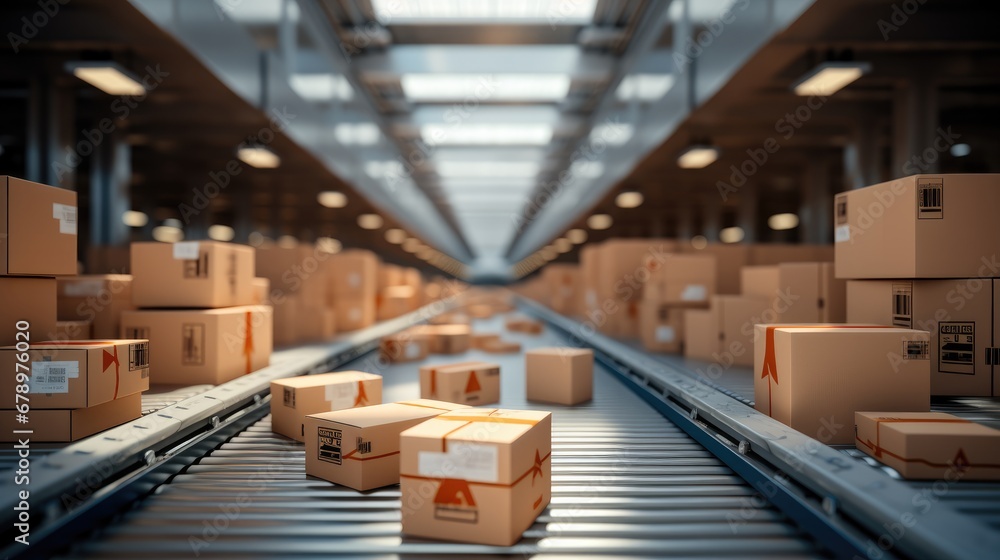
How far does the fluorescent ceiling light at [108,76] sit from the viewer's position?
3.52 meters

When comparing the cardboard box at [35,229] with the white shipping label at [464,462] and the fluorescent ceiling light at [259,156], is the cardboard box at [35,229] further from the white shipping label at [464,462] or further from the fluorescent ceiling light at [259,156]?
the fluorescent ceiling light at [259,156]

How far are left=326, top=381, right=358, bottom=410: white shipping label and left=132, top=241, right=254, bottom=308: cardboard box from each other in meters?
1.07

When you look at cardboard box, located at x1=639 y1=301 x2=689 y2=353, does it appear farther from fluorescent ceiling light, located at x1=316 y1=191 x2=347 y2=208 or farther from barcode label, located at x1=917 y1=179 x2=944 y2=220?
fluorescent ceiling light, located at x1=316 y1=191 x2=347 y2=208

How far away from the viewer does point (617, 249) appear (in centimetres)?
629

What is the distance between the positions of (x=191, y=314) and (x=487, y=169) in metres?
9.83

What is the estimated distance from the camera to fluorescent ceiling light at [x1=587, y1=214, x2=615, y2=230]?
11376 mm

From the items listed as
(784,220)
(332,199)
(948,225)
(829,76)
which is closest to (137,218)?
(332,199)

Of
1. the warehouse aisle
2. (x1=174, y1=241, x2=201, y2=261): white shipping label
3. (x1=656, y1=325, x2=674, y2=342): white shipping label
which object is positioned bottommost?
the warehouse aisle

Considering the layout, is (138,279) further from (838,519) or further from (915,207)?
(915,207)

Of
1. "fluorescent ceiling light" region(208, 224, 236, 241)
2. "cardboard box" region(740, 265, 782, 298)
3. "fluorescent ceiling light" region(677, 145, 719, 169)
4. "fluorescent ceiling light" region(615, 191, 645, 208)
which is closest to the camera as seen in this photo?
"cardboard box" region(740, 265, 782, 298)

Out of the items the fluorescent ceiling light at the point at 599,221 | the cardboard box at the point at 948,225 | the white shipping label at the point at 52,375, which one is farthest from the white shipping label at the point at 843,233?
the fluorescent ceiling light at the point at 599,221

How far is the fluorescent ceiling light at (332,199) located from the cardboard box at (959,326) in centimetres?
729

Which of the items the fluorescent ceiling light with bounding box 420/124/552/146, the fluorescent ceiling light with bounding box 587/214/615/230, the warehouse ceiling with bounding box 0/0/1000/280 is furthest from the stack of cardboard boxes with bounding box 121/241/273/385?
the fluorescent ceiling light with bounding box 587/214/615/230

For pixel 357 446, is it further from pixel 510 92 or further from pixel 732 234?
pixel 732 234
